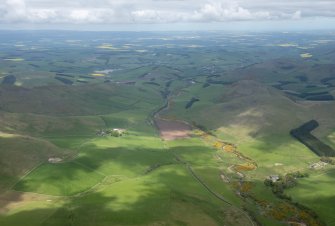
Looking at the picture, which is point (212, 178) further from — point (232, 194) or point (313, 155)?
point (313, 155)

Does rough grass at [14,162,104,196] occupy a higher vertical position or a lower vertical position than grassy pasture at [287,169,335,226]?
higher

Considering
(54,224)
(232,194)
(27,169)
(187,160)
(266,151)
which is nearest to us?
(54,224)

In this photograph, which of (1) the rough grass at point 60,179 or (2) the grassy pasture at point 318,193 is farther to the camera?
(1) the rough grass at point 60,179

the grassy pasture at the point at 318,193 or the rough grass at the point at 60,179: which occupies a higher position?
the rough grass at the point at 60,179

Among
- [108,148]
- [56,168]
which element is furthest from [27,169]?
[108,148]

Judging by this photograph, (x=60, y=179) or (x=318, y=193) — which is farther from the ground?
(x=60, y=179)

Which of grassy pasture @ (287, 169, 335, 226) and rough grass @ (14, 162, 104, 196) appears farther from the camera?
rough grass @ (14, 162, 104, 196)

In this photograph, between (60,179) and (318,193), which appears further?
(60,179)

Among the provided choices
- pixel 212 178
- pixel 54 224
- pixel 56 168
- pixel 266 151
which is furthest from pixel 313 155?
pixel 54 224

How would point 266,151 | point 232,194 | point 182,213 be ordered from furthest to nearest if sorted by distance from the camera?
point 266,151
point 232,194
point 182,213

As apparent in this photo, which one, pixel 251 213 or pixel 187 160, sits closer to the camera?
pixel 251 213
